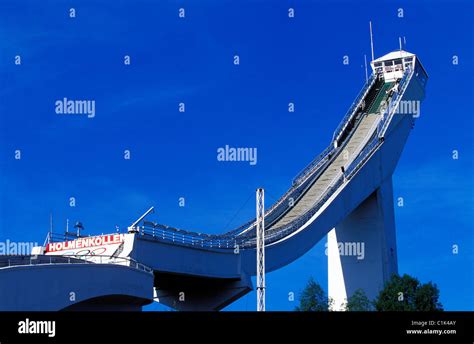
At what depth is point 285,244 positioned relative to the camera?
38.5 meters

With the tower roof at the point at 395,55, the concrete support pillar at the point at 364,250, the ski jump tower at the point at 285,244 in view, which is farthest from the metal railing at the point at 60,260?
the tower roof at the point at 395,55

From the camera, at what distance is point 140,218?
30703 millimetres

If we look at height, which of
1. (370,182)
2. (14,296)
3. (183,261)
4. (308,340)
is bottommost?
(308,340)

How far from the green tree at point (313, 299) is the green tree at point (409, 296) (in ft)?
16.0

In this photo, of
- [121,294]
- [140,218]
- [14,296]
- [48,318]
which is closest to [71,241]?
[140,218]

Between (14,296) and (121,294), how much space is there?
547cm

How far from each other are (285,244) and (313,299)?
16.1 feet

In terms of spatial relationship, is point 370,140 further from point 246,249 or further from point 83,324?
point 83,324

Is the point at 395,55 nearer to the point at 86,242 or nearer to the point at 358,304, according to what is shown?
the point at 358,304

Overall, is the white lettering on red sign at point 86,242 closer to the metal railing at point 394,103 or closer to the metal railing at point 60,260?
the metal railing at point 60,260

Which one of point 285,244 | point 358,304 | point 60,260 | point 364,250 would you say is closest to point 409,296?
point 358,304

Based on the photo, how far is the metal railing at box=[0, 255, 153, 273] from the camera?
77.0ft

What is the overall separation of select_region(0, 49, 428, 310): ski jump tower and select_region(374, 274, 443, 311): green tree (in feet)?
16.8

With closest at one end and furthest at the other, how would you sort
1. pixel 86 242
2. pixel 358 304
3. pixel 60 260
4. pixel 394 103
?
pixel 60 260 < pixel 86 242 < pixel 358 304 < pixel 394 103
